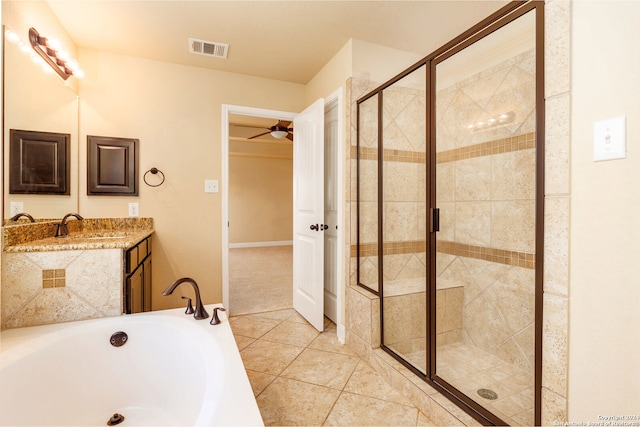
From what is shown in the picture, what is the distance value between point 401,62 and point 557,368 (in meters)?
2.43

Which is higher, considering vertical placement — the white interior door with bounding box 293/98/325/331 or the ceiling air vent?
the ceiling air vent

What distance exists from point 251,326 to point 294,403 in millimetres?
1164

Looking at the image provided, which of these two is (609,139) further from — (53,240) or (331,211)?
(53,240)

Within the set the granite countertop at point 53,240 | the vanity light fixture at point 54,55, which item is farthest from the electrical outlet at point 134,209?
the vanity light fixture at point 54,55

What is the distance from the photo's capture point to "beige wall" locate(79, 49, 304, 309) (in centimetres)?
262

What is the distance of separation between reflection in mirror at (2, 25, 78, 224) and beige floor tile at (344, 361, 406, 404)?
7.21 feet

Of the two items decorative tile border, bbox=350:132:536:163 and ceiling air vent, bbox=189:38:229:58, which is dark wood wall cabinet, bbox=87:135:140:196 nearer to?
ceiling air vent, bbox=189:38:229:58

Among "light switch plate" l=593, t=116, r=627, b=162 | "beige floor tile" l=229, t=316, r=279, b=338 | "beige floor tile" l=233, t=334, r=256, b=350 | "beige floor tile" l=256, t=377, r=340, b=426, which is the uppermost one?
"light switch plate" l=593, t=116, r=627, b=162

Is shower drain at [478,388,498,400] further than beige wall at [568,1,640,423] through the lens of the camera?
Yes

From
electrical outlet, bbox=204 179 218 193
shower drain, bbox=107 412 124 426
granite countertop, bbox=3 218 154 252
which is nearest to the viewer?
shower drain, bbox=107 412 124 426

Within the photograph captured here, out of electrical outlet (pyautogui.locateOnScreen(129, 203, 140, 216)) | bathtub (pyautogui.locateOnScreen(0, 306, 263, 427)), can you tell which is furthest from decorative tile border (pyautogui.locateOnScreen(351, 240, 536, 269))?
electrical outlet (pyautogui.locateOnScreen(129, 203, 140, 216))

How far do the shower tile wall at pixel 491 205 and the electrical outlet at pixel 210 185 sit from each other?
6.96ft

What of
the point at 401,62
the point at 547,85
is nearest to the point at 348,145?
the point at 401,62

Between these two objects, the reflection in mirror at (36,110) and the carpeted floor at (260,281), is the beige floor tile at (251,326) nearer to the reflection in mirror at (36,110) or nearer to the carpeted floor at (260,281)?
the carpeted floor at (260,281)
